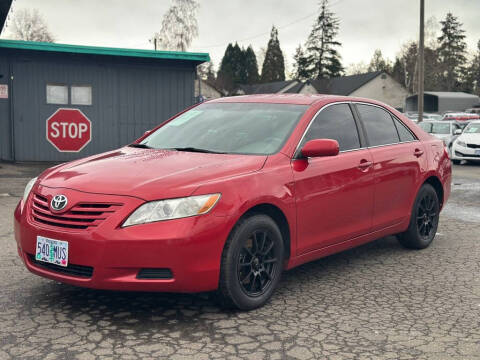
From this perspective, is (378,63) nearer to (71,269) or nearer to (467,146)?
(467,146)

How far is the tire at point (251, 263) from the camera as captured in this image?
405cm

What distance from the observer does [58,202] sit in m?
4.00

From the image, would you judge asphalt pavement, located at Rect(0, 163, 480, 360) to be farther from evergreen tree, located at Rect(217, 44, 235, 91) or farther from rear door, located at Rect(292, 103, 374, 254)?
evergreen tree, located at Rect(217, 44, 235, 91)

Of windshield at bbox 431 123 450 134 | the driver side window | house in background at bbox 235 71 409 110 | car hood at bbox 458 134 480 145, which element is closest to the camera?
the driver side window

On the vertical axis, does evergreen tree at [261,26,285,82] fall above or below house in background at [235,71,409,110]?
above

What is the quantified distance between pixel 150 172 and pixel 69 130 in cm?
1388

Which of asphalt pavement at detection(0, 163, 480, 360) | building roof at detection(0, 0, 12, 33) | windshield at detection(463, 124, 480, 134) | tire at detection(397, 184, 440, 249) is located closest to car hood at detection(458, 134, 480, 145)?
windshield at detection(463, 124, 480, 134)

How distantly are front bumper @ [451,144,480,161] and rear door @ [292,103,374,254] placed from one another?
14.4m

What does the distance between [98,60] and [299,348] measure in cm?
1514

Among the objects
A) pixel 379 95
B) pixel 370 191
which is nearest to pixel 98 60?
pixel 370 191

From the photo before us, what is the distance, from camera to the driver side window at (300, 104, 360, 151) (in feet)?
16.7

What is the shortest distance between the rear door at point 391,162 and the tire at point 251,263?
4.81 ft

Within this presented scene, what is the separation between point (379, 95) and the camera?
233ft

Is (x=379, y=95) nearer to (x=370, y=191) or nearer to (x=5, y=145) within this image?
(x=5, y=145)
